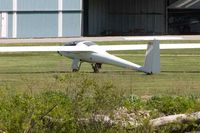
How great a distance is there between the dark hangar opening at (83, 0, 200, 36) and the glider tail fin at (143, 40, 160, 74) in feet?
145

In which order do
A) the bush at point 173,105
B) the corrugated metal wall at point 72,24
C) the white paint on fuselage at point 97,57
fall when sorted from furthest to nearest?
the corrugated metal wall at point 72,24 < the white paint on fuselage at point 97,57 < the bush at point 173,105

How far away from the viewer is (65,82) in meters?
8.30

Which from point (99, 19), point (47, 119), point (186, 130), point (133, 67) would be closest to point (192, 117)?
point (186, 130)

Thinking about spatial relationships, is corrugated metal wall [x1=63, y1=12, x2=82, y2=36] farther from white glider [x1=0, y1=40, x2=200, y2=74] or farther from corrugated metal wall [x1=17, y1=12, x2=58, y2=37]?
white glider [x1=0, y1=40, x2=200, y2=74]

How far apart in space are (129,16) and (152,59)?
47.4 m

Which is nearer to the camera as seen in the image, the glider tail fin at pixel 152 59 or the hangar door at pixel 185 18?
the glider tail fin at pixel 152 59

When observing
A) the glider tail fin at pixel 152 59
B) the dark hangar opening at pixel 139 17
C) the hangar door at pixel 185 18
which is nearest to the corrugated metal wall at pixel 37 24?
the dark hangar opening at pixel 139 17

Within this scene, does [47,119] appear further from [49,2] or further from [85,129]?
[49,2]

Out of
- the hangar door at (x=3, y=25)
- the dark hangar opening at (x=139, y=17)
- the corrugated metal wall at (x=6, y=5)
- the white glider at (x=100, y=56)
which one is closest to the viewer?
the white glider at (x=100, y=56)

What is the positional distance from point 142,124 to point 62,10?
167 feet

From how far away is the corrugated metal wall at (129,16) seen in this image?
6694cm

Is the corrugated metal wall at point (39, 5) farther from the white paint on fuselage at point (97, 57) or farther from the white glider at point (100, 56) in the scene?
the white paint on fuselage at point (97, 57)

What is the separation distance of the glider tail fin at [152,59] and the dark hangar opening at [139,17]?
44.2 metres

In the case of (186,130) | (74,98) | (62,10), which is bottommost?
(186,130)
